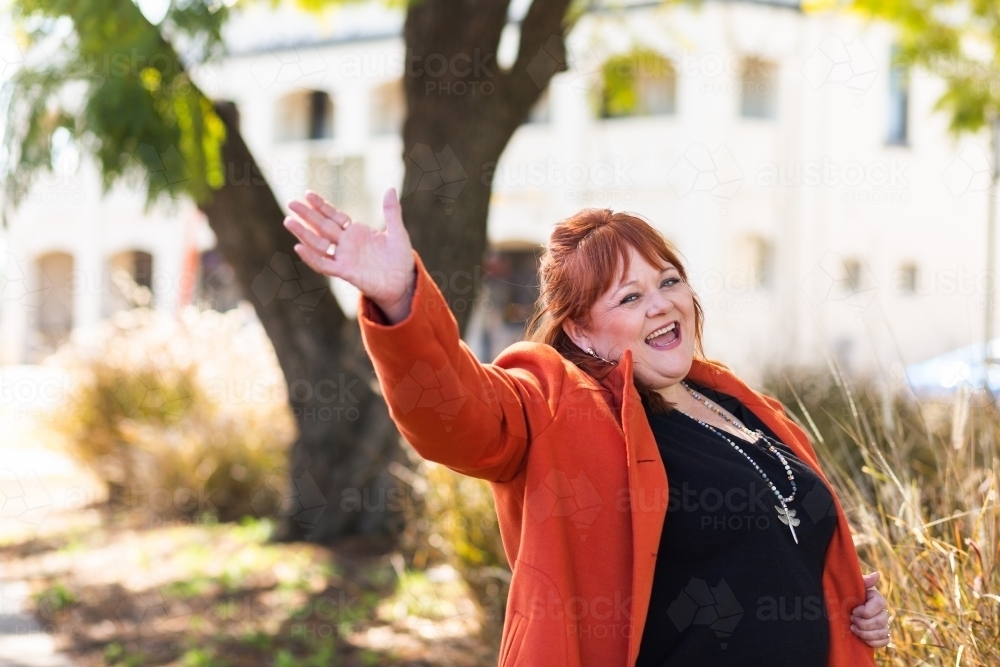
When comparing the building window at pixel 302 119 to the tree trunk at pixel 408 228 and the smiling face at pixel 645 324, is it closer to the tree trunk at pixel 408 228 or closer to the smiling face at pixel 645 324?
the tree trunk at pixel 408 228

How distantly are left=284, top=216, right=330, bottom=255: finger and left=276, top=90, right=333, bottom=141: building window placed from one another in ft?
78.6

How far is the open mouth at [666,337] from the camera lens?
2395 mm

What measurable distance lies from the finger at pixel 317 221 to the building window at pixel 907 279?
20913 mm

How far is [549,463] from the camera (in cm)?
212

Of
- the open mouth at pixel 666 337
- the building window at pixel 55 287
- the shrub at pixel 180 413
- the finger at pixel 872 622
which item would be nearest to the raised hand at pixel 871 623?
the finger at pixel 872 622

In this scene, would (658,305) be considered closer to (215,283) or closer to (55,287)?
(215,283)

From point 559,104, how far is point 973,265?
880cm

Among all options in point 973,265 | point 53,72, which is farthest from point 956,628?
point 973,265

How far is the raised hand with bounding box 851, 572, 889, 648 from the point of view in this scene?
7.82ft

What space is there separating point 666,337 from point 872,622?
0.75 m

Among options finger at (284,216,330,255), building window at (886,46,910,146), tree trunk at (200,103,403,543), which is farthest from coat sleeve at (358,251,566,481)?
building window at (886,46,910,146)

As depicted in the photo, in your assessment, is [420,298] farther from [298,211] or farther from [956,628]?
[956,628]

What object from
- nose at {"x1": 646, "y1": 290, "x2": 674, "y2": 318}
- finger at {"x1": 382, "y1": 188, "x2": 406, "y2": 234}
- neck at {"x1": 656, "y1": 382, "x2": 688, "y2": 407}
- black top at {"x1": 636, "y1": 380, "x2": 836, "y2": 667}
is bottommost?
black top at {"x1": 636, "y1": 380, "x2": 836, "y2": 667}

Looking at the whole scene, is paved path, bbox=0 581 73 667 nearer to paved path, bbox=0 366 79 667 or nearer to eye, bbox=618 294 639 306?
paved path, bbox=0 366 79 667
